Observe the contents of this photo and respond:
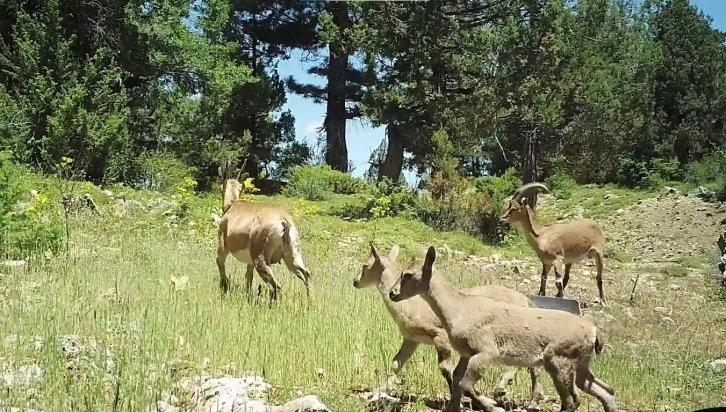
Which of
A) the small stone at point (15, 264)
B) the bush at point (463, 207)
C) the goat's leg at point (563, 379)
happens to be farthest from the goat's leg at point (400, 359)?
the bush at point (463, 207)

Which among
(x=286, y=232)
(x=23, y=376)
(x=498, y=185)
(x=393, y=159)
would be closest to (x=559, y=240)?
(x=286, y=232)

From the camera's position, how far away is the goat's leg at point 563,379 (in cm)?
423

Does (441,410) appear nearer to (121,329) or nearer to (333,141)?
(121,329)

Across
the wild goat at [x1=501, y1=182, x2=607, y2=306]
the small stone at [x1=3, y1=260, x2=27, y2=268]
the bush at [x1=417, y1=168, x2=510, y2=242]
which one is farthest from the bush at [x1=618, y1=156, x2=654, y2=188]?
the small stone at [x1=3, y1=260, x2=27, y2=268]

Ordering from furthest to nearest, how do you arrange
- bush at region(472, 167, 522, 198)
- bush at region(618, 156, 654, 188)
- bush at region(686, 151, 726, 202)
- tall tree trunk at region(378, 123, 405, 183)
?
bush at region(618, 156, 654, 188) < tall tree trunk at region(378, 123, 405, 183) < bush at region(686, 151, 726, 202) < bush at region(472, 167, 522, 198)

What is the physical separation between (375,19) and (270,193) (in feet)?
22.0

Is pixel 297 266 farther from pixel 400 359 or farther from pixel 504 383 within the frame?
pixel 504 383

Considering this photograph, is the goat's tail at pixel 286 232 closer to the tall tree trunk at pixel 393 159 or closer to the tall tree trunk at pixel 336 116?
the tall tree trunk at pixel 393 159

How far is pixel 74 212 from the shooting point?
1113 centimetres

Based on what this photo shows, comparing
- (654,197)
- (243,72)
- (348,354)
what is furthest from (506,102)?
(348,354)

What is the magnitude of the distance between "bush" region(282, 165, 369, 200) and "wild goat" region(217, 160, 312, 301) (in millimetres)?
12553

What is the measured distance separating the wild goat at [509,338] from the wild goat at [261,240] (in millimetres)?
3064

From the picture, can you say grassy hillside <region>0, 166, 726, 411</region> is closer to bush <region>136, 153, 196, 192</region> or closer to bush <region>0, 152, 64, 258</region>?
bush <region>0, 152, 64, 258</region>

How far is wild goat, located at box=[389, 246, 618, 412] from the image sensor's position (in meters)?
4.27
